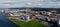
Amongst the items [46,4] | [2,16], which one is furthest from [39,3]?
[2,16]

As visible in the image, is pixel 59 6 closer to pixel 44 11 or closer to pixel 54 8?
pixel 54 8

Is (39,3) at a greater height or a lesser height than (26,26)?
greater

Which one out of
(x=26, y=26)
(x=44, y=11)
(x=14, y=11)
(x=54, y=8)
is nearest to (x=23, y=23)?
(x=26, y=26)

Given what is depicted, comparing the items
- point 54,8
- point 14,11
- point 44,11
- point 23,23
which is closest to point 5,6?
point 14,11

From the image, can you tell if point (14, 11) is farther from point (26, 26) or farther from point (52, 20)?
point (52, 20)

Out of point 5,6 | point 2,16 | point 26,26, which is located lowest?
point 26,26

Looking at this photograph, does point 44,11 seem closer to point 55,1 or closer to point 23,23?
point 55,1

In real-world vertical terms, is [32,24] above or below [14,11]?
below
